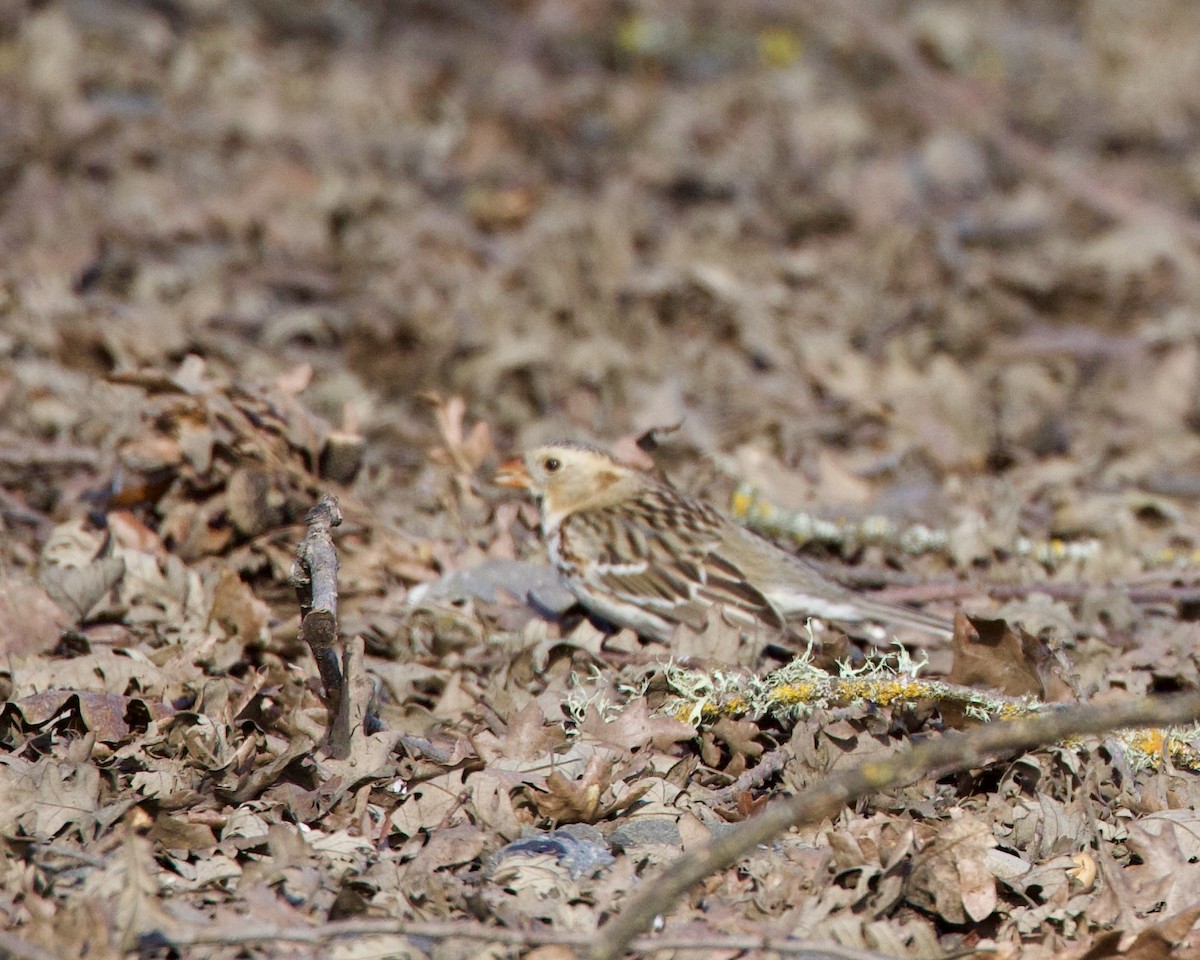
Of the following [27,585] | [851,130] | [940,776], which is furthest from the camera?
[851,130]

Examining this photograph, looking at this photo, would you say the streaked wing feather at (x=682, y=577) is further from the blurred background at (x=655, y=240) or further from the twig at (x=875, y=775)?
the twig at (x=875, y=775)

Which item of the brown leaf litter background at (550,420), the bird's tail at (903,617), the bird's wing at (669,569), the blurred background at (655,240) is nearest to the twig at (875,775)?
the brown leaf litter background at (550,420)

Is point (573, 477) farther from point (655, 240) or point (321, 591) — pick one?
point (655, 240)

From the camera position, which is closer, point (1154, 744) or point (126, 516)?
point (1154, 744)

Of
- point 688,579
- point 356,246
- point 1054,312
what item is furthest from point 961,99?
point 688,579

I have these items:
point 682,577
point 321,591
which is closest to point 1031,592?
point 682,577

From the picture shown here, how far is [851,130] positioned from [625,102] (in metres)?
1.92

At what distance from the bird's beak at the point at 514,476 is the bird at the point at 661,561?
2 cm

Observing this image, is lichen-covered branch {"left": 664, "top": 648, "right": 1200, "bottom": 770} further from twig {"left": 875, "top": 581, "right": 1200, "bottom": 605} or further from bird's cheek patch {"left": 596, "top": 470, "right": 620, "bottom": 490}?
bird's cheek patch {"left": 596, "top": 470, "right": 620, "bottom": 490}

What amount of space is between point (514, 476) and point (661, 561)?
0.90 m

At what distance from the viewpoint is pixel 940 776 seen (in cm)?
447

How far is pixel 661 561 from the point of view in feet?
19.5

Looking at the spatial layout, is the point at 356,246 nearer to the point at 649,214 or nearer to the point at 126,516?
the point at 649,214

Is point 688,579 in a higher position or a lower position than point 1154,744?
lower
